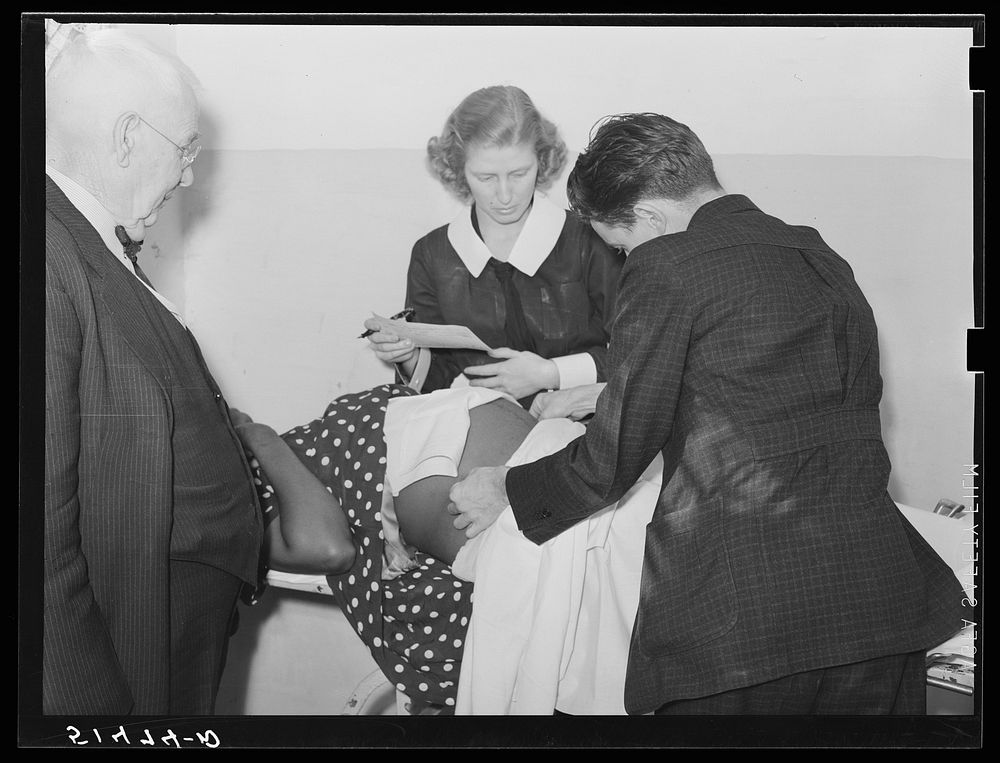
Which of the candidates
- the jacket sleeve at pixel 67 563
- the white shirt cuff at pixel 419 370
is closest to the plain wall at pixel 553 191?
the white shirt cuff at pixel 419 370

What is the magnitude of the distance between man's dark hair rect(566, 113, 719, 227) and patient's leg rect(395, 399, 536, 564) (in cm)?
53

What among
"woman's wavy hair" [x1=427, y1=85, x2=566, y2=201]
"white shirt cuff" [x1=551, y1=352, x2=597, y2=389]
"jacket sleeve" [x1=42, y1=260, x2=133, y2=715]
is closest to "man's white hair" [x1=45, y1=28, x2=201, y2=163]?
"jacket sleeve" [x1=42, y1=260, x2=133, y2=715]

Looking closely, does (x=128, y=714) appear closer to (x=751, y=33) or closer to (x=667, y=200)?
(x=667, y=200)

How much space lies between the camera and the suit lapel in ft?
8.38

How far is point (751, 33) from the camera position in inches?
106

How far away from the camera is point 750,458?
236 cm

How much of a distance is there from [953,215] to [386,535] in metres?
1.61

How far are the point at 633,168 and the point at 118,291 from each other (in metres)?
1.23

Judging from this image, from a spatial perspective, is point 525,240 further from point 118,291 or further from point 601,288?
point 118,291

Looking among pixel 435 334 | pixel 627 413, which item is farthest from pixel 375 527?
pixel 627 413

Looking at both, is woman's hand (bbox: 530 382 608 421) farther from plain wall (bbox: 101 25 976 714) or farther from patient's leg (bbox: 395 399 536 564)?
plain wall (bbox: 101 25 976 714)

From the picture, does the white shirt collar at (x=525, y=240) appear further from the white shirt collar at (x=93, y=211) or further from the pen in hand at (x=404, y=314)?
the white shirt collar at (x=93, y=211)

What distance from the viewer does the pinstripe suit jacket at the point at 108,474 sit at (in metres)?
2.55

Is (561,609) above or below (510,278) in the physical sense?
below
